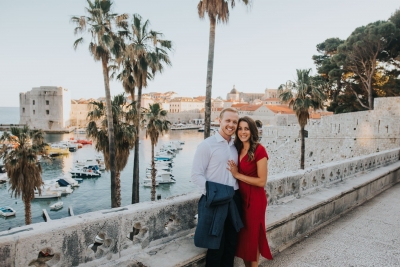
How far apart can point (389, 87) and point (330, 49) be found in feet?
29.4

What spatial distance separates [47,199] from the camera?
88.6ft

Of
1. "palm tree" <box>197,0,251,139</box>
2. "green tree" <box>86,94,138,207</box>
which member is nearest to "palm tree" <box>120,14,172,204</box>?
"green tree" <box>86,94,138,207</box>

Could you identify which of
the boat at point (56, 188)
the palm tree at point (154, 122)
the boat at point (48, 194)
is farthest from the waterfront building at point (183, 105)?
the palm tree at point (154, 122)

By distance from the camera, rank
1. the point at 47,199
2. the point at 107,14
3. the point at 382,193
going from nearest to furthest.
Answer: the point at 382,193 → the point at 107,14 → the point at 47,199

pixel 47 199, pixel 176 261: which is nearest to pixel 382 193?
pixel 176 261

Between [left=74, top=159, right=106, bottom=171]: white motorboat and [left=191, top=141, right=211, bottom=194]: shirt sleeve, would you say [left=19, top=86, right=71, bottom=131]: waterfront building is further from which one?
[left=191, top=141, right=211, bottom=194]: shirt sleeve

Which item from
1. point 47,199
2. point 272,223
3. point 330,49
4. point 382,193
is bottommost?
point 47,199

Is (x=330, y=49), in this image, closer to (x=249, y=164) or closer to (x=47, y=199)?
(x=47, y=199)

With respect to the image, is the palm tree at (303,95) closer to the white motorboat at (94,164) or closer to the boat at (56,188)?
the boat at (56,188)

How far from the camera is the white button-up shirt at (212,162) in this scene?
2352 millimetres

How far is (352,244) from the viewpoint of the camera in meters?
3.62

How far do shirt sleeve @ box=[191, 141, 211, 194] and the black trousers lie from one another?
391 mm

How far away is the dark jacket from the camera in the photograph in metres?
2.31

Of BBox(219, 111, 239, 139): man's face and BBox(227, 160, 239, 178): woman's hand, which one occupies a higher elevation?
BBox(219, 111, 239, 139): man's face
